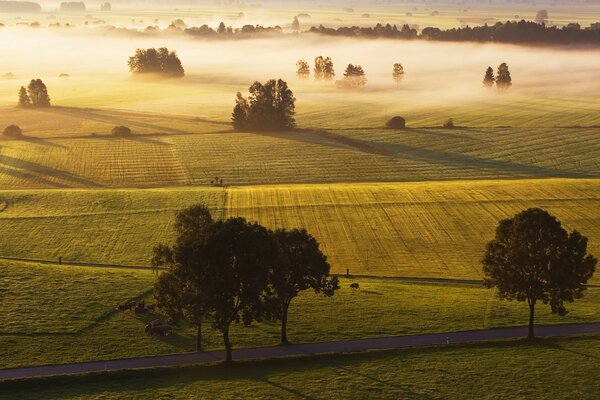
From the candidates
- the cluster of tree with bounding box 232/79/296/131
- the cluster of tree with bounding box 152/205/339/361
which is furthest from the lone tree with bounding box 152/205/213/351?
the cluster of tree with bounding box 232/79/296/131

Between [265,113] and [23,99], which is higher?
[23,99]

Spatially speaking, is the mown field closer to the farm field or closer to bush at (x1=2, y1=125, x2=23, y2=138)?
the farm field

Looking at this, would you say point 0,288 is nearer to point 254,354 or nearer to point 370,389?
point 254,354

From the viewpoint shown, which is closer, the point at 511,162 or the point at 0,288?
the point at 0,288

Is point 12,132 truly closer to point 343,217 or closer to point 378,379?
point 343,217

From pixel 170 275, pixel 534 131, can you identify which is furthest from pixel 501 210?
pixel 534 131

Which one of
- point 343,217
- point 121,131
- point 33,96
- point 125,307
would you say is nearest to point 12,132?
point 121,131
